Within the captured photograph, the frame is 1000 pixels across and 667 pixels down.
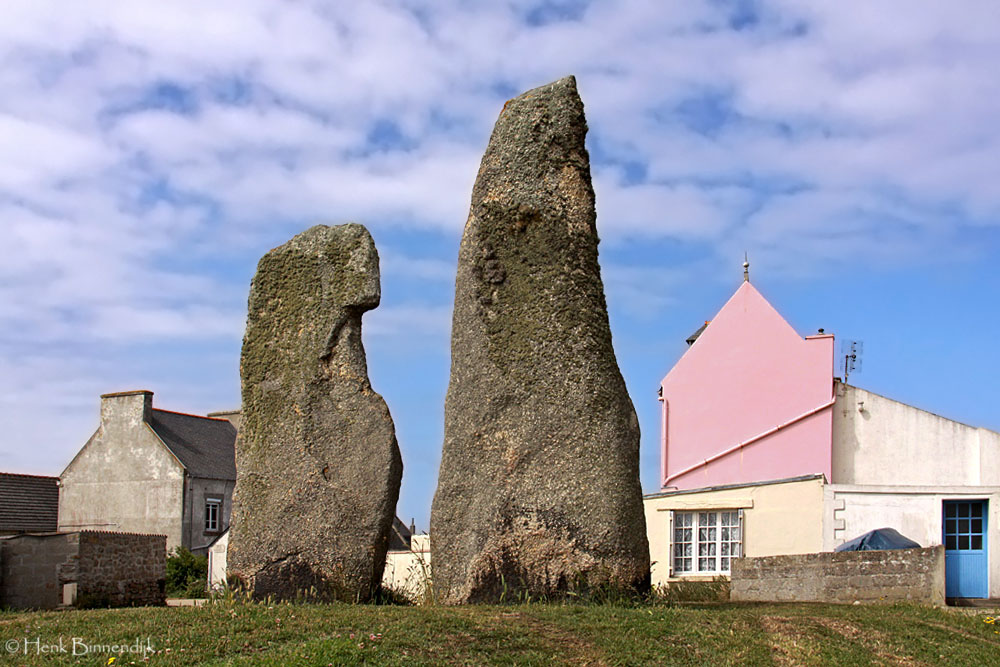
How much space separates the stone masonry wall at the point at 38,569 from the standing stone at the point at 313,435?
Answer: 4.95m

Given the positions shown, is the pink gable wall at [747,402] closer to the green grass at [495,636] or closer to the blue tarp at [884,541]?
the blue tarp at [884,541]

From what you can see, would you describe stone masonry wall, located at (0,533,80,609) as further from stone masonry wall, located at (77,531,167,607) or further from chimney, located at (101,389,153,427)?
chimney, located at (101,389,153,427)

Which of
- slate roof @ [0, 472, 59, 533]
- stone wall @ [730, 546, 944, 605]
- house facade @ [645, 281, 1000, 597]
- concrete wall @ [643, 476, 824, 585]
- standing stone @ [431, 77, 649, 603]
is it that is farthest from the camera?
slate roof @ [0, 472, 59, 533]

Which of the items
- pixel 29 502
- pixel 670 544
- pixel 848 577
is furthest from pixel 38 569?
pixel 29 502

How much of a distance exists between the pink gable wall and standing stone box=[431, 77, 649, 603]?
16.5 meters

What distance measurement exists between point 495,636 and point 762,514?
569 inches

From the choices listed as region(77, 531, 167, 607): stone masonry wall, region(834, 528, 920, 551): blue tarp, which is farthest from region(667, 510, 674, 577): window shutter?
region(77, 531, 167, 607): stone masonry wall

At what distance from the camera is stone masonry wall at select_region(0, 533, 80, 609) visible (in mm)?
15516

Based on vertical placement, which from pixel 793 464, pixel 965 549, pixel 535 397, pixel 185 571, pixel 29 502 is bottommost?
pixel 185 571

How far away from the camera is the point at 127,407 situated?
3756 cm

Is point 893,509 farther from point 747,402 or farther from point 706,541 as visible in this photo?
point 747,402

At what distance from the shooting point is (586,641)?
8.74 m

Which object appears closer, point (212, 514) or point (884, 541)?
point (884, 541)

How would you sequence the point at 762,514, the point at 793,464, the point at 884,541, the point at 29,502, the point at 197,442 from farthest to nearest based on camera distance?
1. the point at 29,502
2. the point at 197,442
3. the point at 793,464
4. the point at 762,514
5. the point at 884,541
